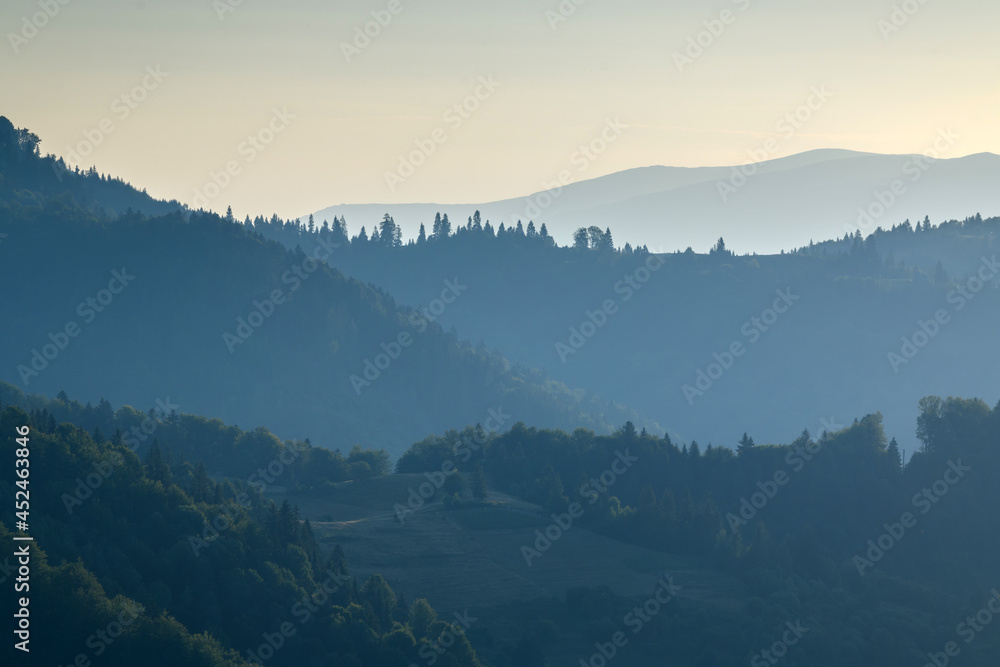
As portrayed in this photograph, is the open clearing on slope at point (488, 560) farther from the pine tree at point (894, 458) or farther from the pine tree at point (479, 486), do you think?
the pine tree at point (894, 458)

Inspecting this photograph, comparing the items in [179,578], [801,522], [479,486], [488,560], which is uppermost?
[479,486]

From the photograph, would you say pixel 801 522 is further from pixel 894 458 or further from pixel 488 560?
pixel 488 560

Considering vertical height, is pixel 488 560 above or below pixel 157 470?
below

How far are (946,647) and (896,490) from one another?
152 feet

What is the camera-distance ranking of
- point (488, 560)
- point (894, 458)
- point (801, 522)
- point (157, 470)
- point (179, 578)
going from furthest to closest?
point (894, 458) → point (801, 522) → point (488, 560) → point (157, 470) → point (179, 578)

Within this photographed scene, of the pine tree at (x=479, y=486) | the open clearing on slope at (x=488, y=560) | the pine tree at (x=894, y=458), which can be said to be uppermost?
the pine tree at (x=894, y=458)

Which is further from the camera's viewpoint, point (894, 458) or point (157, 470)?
point (894, 458)

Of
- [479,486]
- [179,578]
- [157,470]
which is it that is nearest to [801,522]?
[479,486]

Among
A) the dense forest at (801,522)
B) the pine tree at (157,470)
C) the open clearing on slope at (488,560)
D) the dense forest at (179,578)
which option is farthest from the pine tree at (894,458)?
the pine tree at (157,470)

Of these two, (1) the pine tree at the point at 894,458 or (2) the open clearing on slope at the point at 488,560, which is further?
(1) the pine tree at the point at 894,458

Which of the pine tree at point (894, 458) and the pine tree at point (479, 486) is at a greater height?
the pine tree at point (894, 458)

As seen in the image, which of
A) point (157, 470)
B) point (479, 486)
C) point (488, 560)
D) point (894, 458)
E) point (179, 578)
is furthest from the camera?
point (894, 458)

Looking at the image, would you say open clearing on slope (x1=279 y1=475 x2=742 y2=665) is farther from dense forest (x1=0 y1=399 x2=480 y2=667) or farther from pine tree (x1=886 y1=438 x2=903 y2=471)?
pine tree (x1=886 y1=438 x2=903 y2=471)

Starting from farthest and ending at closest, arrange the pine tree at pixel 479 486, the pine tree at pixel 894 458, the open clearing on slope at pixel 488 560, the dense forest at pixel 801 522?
the pine tree at pixel 894 458 < the pine tree at pixel 479 486 < the dense forest at pixel 801 522 < the open clearing on slope at pixel 488 560
